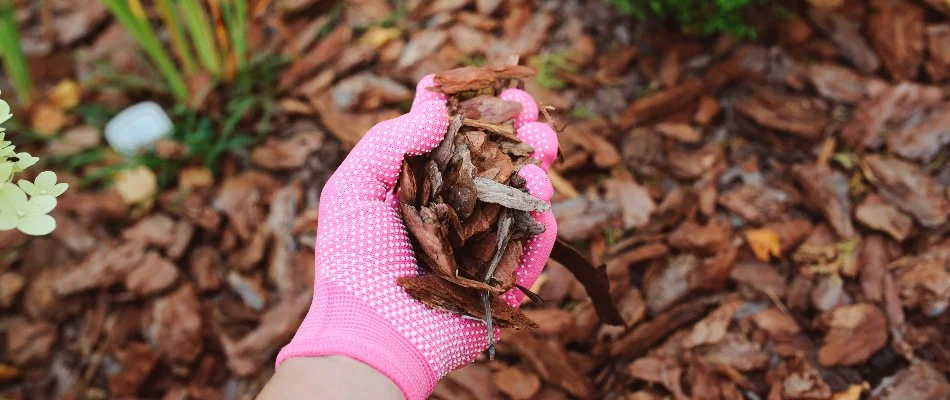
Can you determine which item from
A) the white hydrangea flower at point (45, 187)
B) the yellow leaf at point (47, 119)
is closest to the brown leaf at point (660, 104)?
the white hydrangea flower at point (45, 187)

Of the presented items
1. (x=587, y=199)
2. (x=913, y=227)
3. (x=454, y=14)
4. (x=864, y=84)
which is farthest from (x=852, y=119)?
(x=454, y=14)

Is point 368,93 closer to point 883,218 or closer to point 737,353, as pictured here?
point 737,353

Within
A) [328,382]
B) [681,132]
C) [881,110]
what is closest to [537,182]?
[328,382]

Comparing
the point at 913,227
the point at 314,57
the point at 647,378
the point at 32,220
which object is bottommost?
the point at 647,378

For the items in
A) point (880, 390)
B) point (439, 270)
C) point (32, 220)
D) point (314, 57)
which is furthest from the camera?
point (314, 57)

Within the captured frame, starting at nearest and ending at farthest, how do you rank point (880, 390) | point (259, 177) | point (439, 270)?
point (439, 270) → point (880, 390) → point (259, 177)

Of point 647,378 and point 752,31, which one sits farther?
point 752,31

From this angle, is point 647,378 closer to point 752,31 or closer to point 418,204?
point 418,204
